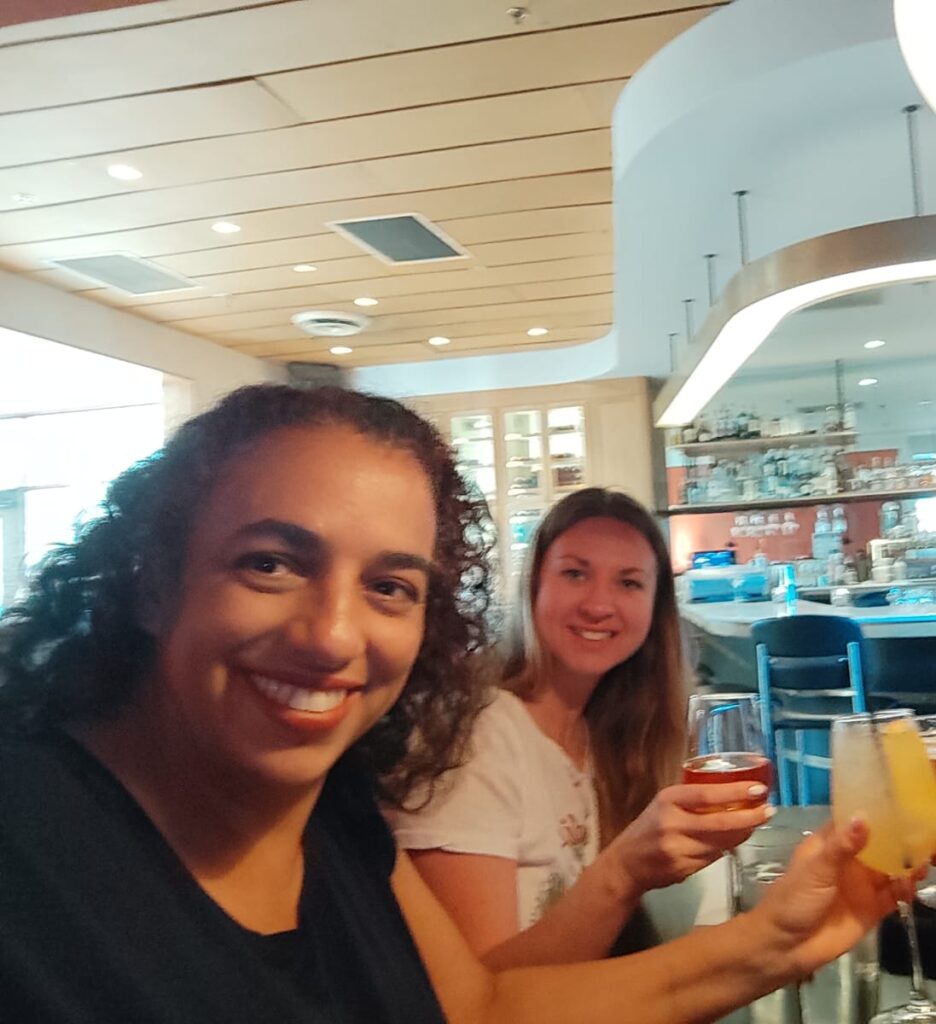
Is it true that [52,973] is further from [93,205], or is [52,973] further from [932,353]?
[932,353]

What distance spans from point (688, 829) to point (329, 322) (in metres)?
4.74

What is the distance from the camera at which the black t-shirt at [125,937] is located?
2.39 feet

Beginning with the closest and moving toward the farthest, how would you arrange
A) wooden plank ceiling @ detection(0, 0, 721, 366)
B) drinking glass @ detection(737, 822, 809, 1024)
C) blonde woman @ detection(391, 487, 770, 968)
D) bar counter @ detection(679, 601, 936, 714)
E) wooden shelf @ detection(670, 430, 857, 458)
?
1. drinking glass @ detection(737, 822, 809, 1024)
2. blonde woman @ detection(391, 487, 770, 968)
3. wooden plank ceiling @ detection(0, 0, 721, 366)
4. bar counter @ detection(679, 601, 936, 714)
5. wooden shelf @ detection(670, 430, 857, 458)

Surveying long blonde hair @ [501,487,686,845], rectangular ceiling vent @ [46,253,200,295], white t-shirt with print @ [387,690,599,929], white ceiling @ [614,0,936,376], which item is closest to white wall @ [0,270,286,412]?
rectangular ceiling vent @ [46,253,200,295]

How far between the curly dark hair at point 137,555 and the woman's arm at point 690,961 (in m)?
0.41

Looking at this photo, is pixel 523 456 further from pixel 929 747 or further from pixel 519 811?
pixel 929 747

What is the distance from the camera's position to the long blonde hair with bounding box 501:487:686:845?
A: 165 centimetres

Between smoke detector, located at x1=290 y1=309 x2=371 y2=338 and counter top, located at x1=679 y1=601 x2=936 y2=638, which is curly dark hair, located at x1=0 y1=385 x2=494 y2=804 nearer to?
counter top, located at x1=679 y1=601 x2=936 y2=638

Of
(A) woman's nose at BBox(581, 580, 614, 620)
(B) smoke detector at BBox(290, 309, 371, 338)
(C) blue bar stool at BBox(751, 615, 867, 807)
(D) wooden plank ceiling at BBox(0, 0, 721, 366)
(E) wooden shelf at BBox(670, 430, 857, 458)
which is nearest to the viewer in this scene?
(A) woman's nose at BBox(581, 580, 614, 620)

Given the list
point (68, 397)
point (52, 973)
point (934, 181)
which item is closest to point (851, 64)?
point (934, 181)

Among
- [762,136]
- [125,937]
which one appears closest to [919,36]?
[125,937]

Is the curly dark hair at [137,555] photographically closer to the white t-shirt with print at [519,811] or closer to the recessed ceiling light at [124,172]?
the white t-shirt with print at [519,811]

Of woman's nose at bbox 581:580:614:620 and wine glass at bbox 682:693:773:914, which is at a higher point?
woman's nose at bbox 581:580:614:620

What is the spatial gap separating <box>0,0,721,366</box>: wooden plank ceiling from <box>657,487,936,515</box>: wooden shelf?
2.46m
